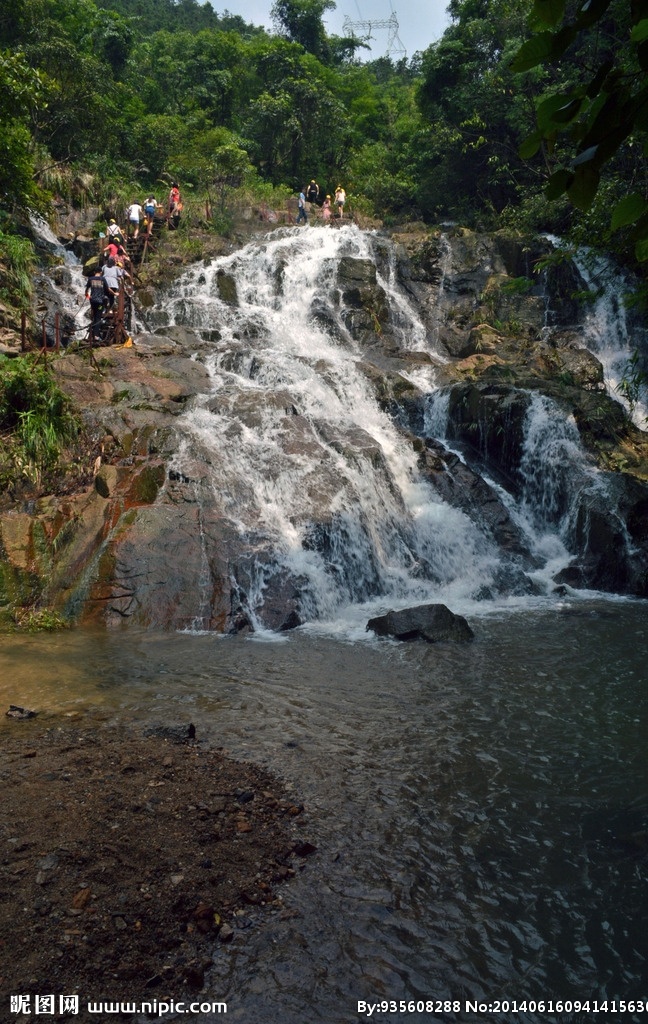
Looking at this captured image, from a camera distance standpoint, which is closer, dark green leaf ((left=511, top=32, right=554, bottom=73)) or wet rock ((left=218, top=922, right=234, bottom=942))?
dark green leaf ((left=511, top=32, right=554, bottom=73))

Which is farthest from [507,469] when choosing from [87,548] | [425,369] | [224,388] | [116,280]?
[116,280]

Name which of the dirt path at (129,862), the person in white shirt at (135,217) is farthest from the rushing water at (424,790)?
the person in white shirt at (135,217)

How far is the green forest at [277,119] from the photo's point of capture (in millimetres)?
19484

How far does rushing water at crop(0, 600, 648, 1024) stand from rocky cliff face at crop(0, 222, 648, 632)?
109 centimetres

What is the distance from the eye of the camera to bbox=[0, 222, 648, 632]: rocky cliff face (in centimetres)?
860

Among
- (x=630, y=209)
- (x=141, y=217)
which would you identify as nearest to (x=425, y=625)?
(x=630, y=209)

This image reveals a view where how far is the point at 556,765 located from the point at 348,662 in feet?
9.15

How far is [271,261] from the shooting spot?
1947cm

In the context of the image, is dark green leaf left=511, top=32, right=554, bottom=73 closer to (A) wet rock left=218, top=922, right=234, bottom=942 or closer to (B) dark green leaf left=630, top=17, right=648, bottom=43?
(B) dark green leaf left=630, top=17, right=648, bottom=43

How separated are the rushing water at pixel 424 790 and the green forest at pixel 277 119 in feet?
27.6

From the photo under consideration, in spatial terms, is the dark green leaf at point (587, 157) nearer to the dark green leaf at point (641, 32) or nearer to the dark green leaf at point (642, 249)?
the dark green leaf at point (641, 32)

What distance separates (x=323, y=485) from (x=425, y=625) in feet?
12.3

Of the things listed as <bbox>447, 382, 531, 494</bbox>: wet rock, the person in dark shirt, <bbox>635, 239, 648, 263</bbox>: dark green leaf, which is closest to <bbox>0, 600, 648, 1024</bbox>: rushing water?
<bbox>635, 239, 648, 263</bbox>: dark green leaf

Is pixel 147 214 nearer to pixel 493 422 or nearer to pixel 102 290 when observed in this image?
pixel 102 290
